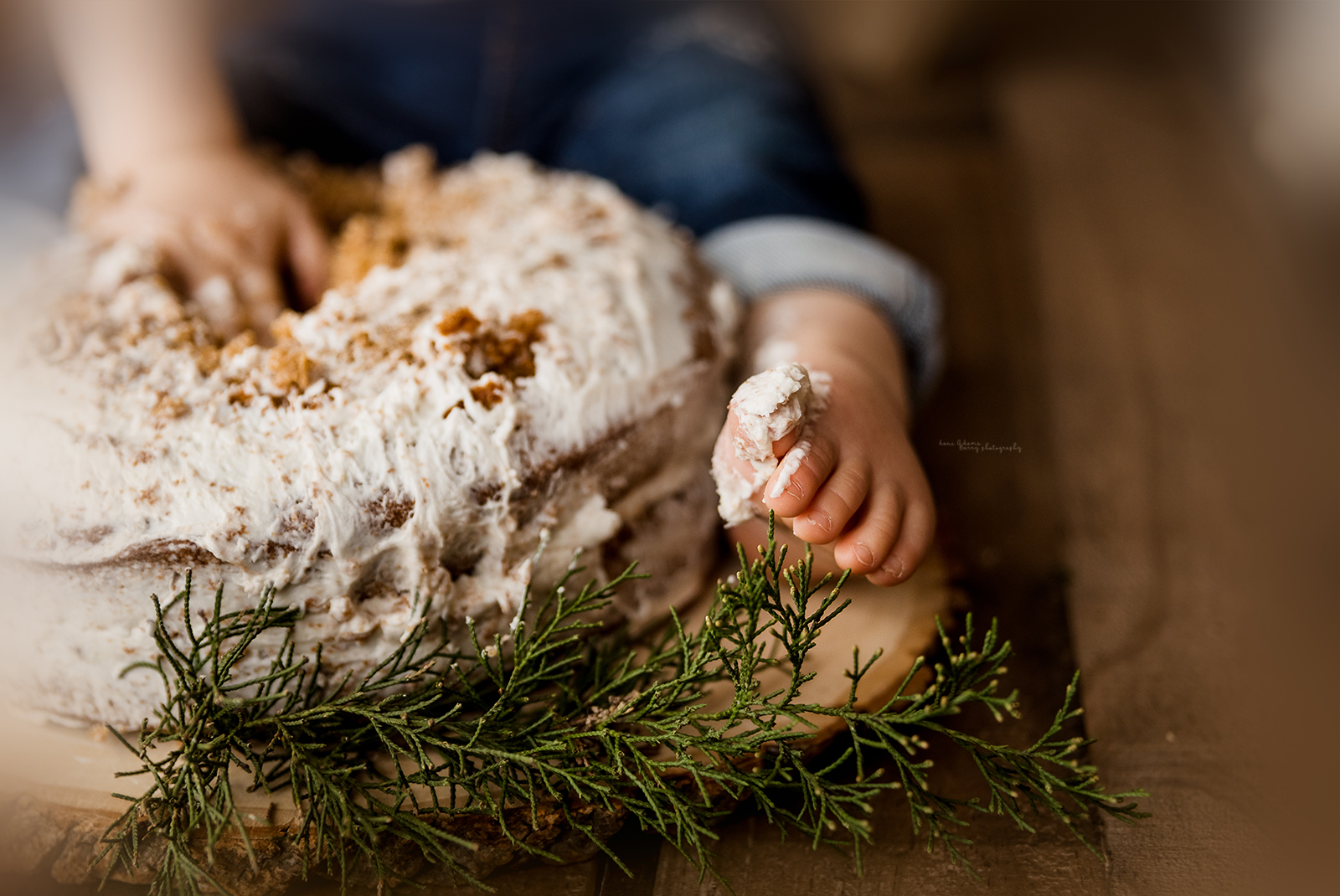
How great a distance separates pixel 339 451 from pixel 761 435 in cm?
21

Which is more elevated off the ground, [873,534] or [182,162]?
[182,162]

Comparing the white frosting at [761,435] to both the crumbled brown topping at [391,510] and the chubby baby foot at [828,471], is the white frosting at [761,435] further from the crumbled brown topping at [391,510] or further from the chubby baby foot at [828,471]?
the crumbled brown topping at [391,510]

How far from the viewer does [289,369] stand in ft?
1.64

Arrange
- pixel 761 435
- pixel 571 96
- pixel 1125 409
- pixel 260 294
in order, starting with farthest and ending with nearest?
pixel 571 96 → pixel 1125 409 → pixel 260 294 → pixel 761 435

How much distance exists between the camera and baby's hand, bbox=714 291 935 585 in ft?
1.50

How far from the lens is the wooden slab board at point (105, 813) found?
460 mm

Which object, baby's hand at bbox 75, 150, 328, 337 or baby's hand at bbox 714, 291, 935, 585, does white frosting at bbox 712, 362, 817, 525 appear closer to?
baby's hand at bbox 714, 291, 935, 585

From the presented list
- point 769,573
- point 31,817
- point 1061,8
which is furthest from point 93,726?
point 1061,8

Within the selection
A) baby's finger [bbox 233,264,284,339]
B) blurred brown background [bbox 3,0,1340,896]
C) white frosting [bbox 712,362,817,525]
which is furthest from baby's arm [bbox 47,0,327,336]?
blurred brown background [bbox 3,0,1340,896]

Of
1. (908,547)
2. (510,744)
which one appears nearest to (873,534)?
(908,547)

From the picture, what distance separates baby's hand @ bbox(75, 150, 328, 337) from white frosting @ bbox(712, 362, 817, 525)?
0.34 m

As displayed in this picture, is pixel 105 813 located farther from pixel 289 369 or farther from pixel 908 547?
pixel 908 547

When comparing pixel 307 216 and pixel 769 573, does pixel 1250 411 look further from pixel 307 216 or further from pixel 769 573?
pixel 307 216

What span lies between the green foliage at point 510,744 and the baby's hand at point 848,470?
0.04m
